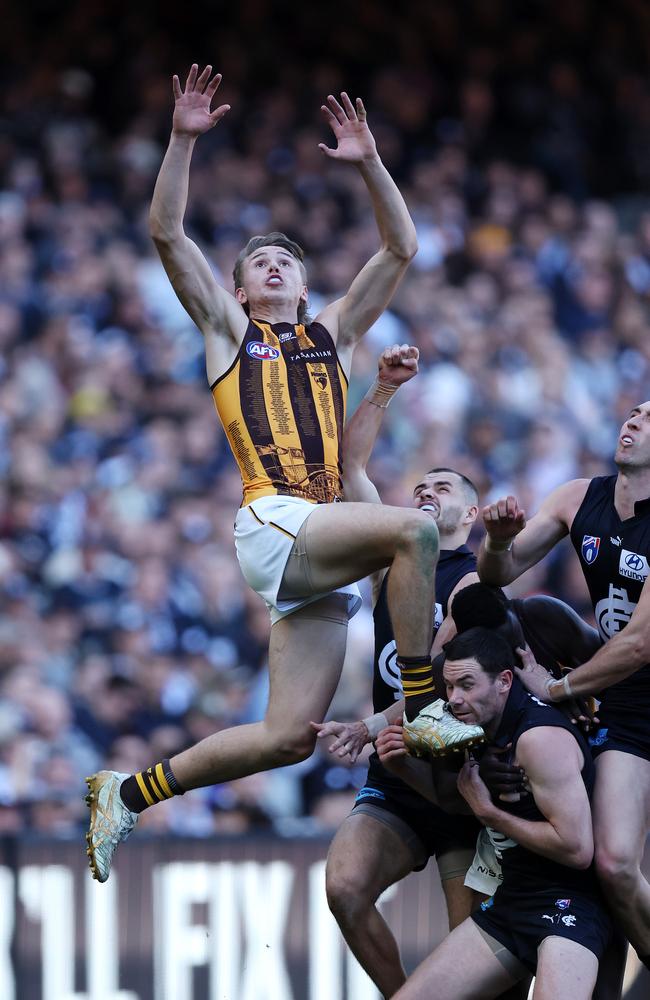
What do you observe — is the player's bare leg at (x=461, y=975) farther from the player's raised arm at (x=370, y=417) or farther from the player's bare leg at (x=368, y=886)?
the player's raised arm at (x=370, y=417)

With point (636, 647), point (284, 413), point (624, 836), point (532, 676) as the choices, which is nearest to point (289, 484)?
point (284, 413)

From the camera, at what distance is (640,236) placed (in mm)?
13812

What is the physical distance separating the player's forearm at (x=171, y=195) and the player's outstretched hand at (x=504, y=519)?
1627 mm

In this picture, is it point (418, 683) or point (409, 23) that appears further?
point (409, 23)

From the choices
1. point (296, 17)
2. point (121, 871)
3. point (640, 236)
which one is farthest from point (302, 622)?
point (296, 17)

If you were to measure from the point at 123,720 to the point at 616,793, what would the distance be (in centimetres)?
472

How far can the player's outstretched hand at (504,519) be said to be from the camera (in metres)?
5.66

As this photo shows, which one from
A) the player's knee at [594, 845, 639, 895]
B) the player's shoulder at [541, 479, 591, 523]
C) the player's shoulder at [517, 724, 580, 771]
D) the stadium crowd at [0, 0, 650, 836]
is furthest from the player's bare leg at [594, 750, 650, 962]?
the stadium crowd at [0, 0, 650, 836]

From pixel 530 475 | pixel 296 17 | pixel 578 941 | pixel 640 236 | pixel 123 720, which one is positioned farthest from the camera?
pixel 296 17

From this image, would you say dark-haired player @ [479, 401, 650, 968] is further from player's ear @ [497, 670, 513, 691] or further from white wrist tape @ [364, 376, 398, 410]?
white wrist tape @ [364, 376, 398, 410]

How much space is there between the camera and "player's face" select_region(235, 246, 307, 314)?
20.2 feet

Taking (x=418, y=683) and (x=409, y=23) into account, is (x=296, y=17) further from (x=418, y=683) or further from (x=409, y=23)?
(x=418, y=683)

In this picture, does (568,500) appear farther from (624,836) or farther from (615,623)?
(624,836)

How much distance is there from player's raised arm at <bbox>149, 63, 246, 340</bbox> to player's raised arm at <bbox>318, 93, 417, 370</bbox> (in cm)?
45
